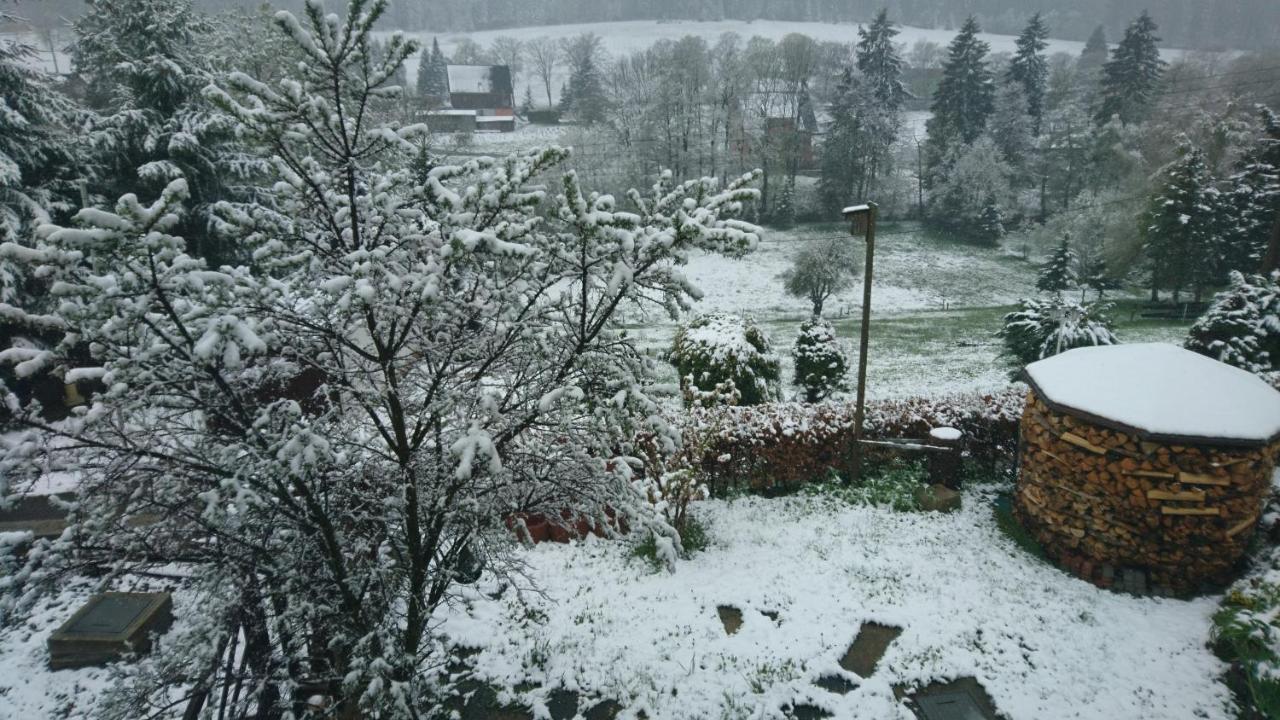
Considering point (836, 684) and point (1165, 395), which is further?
point (1165, 395)

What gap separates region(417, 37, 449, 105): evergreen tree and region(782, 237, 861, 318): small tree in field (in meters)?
52.7

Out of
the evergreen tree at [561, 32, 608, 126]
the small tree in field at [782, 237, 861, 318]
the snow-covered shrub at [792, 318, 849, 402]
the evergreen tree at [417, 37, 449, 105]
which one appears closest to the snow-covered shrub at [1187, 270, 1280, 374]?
the snow-covered shrub at [792, 318, 849, 402]

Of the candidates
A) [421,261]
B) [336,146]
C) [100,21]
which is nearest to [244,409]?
[421,261]

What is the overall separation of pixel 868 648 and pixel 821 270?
18131 mm

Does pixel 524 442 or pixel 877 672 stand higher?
pixel 524 442

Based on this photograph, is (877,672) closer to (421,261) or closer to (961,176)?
(421,261)

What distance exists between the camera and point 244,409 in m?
2.94

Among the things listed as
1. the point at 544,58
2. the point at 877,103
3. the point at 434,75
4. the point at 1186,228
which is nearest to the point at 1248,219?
the point at 1186,228

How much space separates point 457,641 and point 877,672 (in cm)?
398

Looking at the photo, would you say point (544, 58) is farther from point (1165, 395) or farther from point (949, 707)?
point (949, 707)

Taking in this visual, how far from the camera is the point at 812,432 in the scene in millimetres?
8570

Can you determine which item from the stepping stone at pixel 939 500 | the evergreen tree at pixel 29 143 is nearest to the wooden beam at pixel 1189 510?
the stepping stone at pixel 939 500

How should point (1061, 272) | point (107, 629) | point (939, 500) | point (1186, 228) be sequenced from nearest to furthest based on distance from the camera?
point (107, 629) < point (939, 500) < point (1186, 228) < point (1061, 272)

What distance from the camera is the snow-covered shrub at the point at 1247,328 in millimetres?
10648
